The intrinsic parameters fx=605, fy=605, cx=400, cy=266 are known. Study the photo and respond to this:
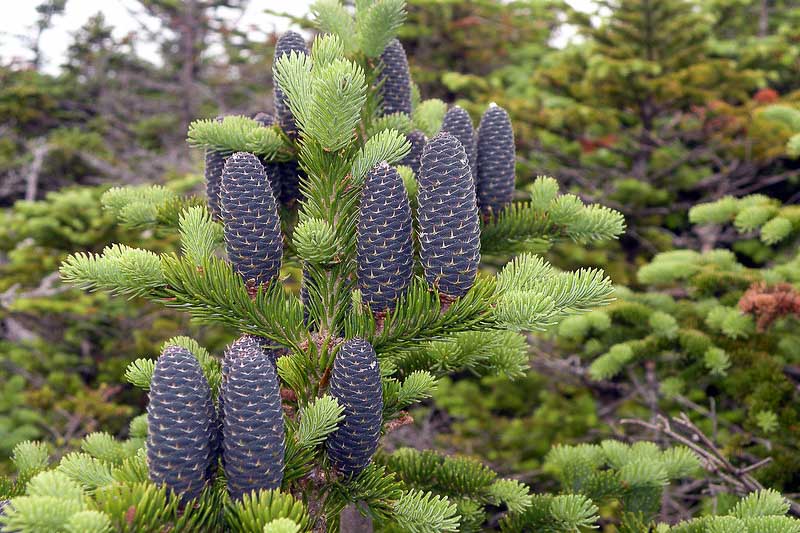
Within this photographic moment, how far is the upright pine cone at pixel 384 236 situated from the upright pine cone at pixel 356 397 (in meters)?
0.16

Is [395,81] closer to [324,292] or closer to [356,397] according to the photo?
[324,292]

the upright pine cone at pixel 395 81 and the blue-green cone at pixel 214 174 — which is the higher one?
the upright pine cone at pixel 395 81

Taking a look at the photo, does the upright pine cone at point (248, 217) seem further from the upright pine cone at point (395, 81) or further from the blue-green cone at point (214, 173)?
the upright pine cone at point (395, 81)

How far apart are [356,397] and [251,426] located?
0.85 ft

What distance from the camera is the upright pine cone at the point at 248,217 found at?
1.42 meters

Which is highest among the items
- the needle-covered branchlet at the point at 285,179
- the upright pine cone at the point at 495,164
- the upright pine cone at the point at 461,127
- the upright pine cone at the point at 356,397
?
the upright pine cone at the point at 461,127

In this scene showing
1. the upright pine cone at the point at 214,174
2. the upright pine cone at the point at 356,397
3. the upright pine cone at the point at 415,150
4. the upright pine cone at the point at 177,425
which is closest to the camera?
the upright pine cone at the point at 177,425

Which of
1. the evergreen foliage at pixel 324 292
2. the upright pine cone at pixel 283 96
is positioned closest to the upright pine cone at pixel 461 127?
the evergreen foliage at pixel 324 292

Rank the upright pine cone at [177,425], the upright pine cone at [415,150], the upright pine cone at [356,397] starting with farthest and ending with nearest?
1. the upright pine cone at [415,150]
2. the upright pine cone at [356,397]
3. the upright pine cone at [177,425]

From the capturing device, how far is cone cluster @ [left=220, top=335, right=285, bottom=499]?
122cm

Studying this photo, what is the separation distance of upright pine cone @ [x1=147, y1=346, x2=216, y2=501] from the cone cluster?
54mm

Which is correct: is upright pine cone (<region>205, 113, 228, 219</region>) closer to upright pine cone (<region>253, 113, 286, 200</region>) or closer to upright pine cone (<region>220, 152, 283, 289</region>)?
upright pine cone (<region>253, 113, 286, 200</region>)

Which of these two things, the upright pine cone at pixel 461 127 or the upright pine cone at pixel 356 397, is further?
the upright pine cone at pixel 461 127

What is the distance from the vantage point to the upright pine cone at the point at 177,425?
120 cm
